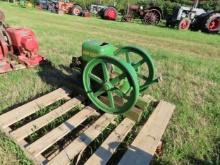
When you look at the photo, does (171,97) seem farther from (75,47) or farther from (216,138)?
(75,47)

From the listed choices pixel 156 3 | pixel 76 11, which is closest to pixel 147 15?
pixel 76 11

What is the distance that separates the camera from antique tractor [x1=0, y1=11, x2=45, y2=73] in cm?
464

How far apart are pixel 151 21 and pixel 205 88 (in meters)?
13.0

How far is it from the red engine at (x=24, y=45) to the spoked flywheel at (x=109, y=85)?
1.75 meters

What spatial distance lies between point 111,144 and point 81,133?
39cm

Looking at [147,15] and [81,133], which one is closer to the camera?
[81,133]

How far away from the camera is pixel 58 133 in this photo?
2.98m

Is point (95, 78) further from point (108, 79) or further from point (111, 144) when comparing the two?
point (111, 144)

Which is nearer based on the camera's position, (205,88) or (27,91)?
(27,91)

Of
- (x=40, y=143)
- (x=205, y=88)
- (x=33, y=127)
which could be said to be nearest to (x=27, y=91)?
(x=33, y=127)

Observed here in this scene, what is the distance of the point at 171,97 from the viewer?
4305mm

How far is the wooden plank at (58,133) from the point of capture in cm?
269

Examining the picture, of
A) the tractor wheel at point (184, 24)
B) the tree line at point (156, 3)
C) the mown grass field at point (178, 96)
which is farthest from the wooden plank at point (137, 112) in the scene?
the tree line at point (156, 3)

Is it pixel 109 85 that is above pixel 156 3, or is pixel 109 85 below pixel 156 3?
below
